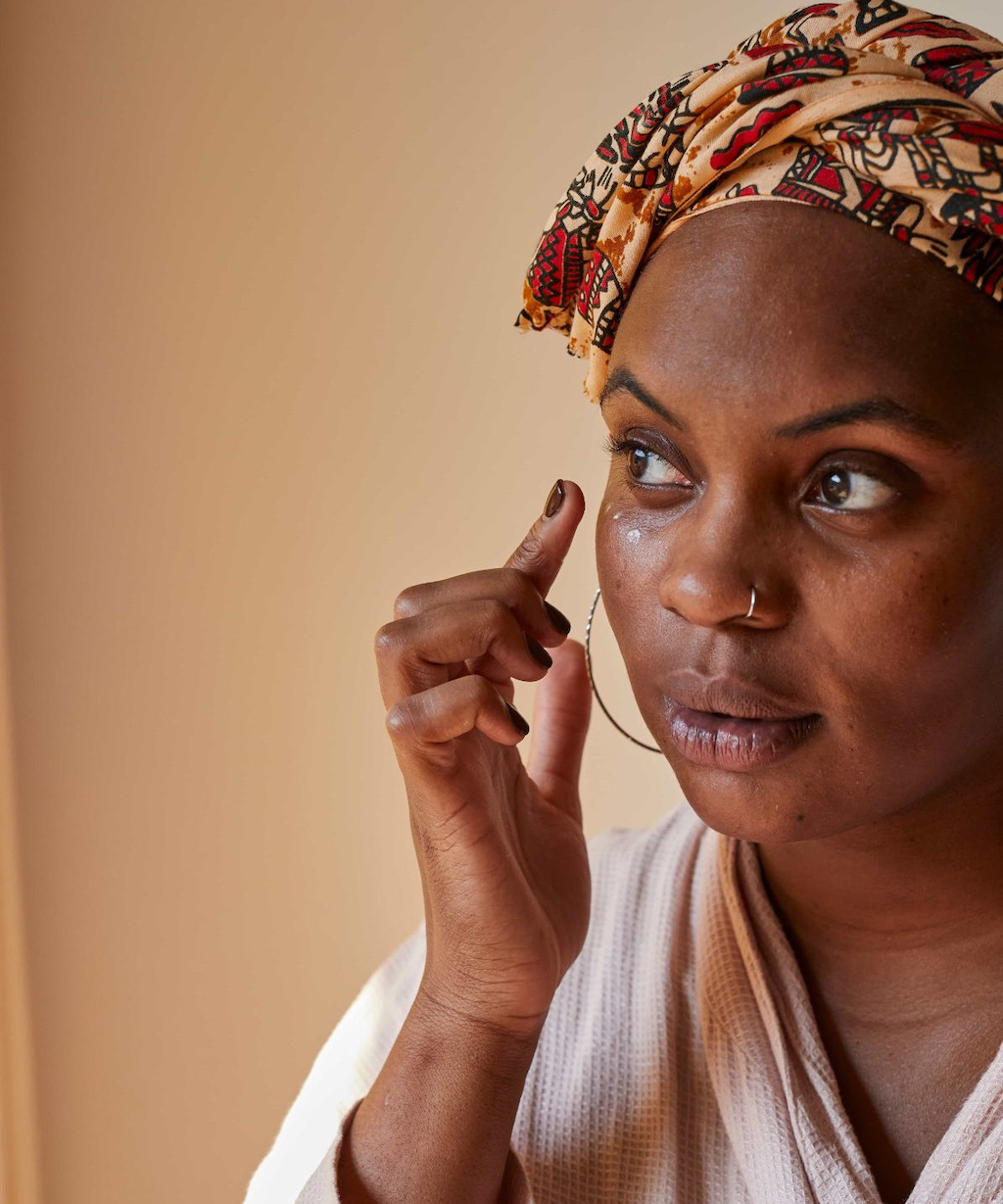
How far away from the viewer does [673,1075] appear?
4.25ft

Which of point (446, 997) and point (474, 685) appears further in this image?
point (446, 997)

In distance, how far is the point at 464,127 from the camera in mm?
1860

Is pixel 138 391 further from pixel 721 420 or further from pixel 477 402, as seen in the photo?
pixel 721 420

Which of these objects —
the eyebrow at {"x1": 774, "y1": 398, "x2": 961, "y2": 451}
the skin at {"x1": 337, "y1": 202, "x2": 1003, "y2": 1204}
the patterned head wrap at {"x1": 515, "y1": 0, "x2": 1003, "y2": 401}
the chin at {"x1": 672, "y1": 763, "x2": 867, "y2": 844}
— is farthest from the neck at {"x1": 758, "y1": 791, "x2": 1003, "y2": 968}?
the patterned head wrap at {"x1": 515, "y1": 0, "x2": 1003, "y2": 401}

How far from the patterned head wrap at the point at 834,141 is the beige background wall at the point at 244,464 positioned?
0.71 m

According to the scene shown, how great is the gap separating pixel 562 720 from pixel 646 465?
368 millimetres

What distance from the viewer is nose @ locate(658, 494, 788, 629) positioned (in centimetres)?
101

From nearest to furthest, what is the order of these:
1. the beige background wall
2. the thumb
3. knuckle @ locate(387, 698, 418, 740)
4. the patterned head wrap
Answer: the patterned head wrap
knuckle @ locate(387, 698, 418, 740)
the thumb
the beige background wall

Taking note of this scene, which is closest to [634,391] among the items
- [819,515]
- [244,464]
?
[819,515]

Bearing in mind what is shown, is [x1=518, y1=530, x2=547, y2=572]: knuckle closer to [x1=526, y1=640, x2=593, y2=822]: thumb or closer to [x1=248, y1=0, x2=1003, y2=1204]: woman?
[x1=248, y1=0, x2=1003, y2=1204]: woman

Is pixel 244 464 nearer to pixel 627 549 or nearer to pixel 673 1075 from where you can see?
pixel 627 549

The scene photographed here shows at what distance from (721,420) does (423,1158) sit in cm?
69

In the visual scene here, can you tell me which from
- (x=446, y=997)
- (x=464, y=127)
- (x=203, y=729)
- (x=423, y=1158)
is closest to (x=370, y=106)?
(x=464, y=127)

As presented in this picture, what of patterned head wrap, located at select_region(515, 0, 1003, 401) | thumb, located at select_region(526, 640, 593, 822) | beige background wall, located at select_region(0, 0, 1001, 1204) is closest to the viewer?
patterned head wrap, located at select_region(515, 0, 1003, 401)
